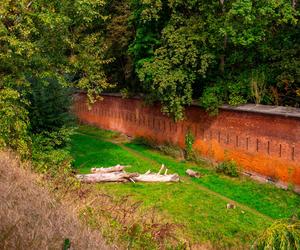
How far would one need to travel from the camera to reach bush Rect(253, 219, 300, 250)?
530 cm

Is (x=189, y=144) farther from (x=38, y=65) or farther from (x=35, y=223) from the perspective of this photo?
(x=35, y=223)

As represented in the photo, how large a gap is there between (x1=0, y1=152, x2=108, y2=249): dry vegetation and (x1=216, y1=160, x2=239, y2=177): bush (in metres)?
12.8

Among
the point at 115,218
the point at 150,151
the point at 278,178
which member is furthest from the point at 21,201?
Answer: the point at 150,151

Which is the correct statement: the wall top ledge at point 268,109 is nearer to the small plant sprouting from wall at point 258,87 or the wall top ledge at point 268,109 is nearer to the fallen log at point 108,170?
the small plant sprouting from wall at point 258,87

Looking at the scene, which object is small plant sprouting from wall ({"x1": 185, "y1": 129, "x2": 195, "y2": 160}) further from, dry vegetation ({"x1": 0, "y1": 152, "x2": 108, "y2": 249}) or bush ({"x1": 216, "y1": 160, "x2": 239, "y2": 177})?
dry vegetation ({"x1": 0, "y1": 152, "x2": 108, "y2": 249})

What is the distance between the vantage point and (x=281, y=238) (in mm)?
5328

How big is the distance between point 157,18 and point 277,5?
611 cm

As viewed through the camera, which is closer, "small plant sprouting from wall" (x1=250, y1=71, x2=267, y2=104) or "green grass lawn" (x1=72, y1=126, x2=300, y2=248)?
"green grass lawn" (x1=72, y1=126, x2=300, y2=248)

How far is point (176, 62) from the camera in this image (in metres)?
22.3

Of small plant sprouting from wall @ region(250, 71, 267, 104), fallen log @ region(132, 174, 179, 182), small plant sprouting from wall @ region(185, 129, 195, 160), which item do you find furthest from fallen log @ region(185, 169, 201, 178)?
small plant sprouting from wall @ region(250, 71, 267, 104)

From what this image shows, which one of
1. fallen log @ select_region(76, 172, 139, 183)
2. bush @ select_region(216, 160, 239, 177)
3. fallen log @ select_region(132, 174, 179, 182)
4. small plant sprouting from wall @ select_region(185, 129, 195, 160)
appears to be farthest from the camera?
small plant sprouting from wall @ select_region(185, 129, 195, 160)

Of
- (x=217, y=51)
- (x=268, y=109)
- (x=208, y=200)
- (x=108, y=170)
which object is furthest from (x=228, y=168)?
(x=217, y=51)

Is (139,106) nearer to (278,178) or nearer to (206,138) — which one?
(206,138)

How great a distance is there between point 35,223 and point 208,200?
1187 cm
